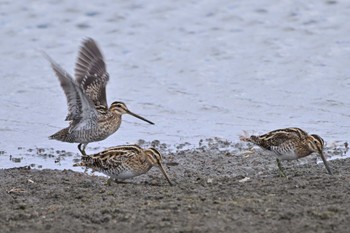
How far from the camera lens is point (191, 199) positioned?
8.66 meters

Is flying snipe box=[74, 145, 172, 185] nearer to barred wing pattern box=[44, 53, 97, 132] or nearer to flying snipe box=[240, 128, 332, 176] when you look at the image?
barred wing pattern box=[44, 53, 97, 132]

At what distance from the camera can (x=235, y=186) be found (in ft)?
31.0

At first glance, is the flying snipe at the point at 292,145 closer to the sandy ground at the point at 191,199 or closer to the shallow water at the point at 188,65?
the sandy ground at the point at 191,199

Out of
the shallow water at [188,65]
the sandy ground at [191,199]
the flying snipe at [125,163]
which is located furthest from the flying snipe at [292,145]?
the shallow water at [188,65]

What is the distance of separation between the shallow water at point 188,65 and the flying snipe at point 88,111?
1.71 ft

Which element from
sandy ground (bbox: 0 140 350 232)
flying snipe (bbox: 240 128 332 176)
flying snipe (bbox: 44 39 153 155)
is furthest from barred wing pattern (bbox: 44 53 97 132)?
flying snipe (bbox: 240 128 332 176)

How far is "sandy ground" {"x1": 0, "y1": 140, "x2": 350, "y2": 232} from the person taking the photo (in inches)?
304

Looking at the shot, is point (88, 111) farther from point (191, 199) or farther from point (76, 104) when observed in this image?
point (191, 199)

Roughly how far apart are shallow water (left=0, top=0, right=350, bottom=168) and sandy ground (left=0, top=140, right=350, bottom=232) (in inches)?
53.9

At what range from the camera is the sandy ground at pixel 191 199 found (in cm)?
772

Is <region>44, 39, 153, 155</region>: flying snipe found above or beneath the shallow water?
above

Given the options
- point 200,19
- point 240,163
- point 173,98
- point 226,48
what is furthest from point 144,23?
point 240,163

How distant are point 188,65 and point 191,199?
7.01m

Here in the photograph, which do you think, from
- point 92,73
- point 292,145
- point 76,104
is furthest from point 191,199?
point 92,73
